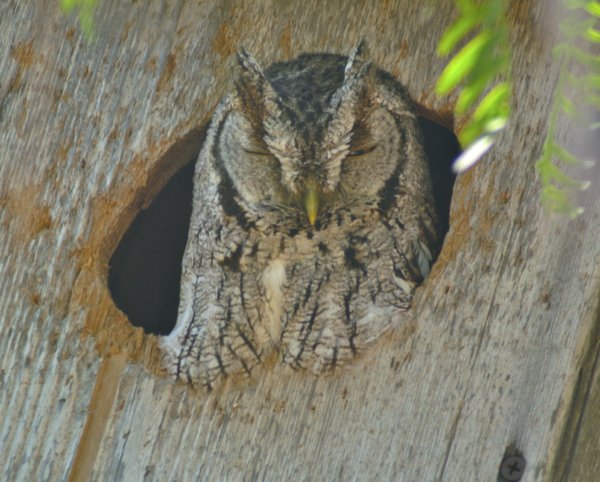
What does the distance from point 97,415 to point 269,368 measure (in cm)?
39

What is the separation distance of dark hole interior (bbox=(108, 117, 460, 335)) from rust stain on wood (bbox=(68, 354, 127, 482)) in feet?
2.14

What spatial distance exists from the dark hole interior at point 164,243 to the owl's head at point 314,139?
1.33ft

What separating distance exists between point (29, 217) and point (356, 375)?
0.83 m

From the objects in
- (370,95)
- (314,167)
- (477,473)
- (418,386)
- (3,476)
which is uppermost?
(370,95)

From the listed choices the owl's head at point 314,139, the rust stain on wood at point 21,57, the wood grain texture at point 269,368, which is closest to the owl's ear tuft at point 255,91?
the owl's head at point 314,139

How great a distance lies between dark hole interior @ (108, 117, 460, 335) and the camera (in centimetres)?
279

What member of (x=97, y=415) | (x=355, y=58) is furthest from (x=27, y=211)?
(x=355, y=58)

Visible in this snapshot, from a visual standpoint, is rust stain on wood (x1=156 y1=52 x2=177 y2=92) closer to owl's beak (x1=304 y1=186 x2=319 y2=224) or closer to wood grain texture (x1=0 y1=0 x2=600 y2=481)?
wood grain texture (x1=0 y1=0 x2=600 y2=481)

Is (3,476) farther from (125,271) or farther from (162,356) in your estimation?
(125,271)

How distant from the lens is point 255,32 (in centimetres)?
233

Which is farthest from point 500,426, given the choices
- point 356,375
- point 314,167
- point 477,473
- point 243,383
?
point 314,167

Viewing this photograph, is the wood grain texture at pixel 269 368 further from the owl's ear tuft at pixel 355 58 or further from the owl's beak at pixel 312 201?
the owl's beak at pixel 312 201

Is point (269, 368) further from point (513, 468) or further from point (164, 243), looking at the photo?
point (164, 243)

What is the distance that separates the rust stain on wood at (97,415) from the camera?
208 cm
